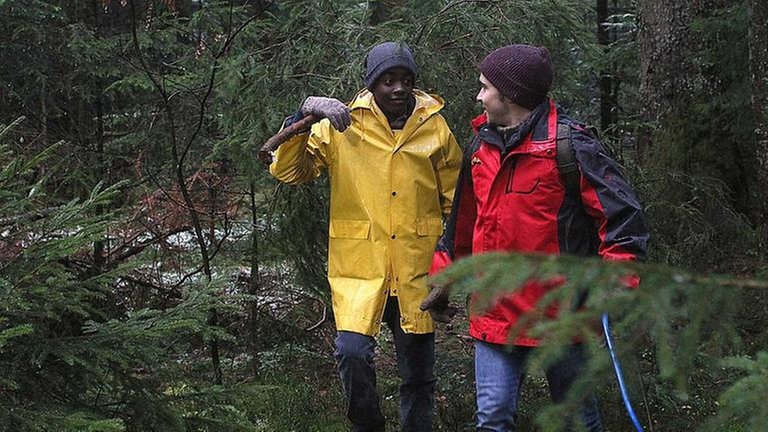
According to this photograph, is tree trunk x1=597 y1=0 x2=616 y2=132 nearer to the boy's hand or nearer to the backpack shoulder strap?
the boy's hand

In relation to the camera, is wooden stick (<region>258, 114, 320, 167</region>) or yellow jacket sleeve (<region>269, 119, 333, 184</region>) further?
yellow jacket sleeve (<region>269, 119, 333, 184</region>)

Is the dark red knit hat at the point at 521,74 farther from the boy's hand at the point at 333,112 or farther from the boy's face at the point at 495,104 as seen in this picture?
the boy's hand at the point at 333,112

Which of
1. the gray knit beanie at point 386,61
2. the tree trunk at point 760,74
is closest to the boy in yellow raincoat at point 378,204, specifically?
the gray knit beanie at point 386,61

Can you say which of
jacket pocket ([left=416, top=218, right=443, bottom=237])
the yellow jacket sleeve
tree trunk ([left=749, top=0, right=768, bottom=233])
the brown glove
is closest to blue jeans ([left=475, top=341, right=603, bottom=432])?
the brown glove

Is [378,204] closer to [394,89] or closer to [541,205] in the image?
[394,89]

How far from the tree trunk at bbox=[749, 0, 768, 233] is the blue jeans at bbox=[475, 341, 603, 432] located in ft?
11.0

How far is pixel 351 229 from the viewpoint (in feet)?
14.4

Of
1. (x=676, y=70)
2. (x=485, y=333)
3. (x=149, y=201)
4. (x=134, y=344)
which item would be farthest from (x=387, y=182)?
(x=676, y=70)

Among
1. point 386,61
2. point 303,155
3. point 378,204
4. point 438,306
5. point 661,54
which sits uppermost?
point 661,54

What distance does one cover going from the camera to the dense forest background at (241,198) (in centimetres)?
386

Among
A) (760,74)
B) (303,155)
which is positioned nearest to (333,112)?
(303,155)

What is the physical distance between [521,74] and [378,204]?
1.03 metres

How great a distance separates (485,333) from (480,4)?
8.48ft

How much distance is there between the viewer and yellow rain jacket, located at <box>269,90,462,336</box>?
432 centimetres
